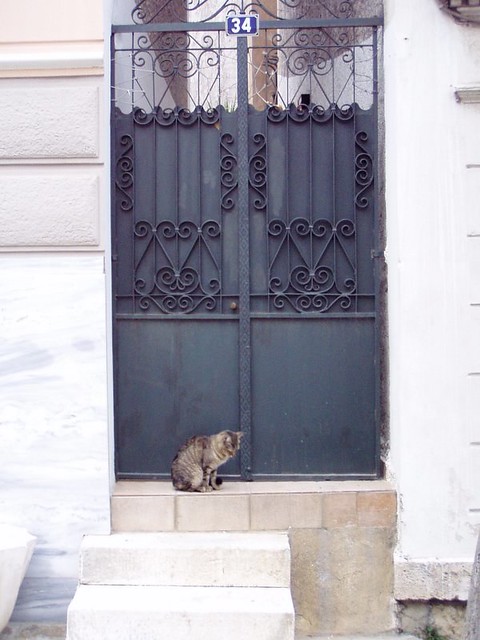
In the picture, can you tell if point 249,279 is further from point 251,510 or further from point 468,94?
point 468,94

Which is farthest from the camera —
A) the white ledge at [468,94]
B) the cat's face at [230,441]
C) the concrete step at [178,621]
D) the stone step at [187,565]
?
the cat's face at [230,441]

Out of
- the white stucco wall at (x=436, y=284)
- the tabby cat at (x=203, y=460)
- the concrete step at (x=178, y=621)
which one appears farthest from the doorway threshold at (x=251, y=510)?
the concrete step at (x=178, y=621)

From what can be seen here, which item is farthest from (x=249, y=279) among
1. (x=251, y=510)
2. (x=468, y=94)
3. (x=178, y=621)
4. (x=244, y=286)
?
(x=178, y=621)

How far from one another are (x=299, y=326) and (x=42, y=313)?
1.62 meters

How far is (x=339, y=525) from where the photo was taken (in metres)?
4.82

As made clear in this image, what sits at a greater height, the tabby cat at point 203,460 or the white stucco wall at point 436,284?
the white stucco wall at point 436,284

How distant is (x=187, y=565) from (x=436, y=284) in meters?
2.20

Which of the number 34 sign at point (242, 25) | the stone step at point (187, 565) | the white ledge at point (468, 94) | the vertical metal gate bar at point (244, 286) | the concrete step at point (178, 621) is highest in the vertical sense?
the number 34 sign at point (242, 25)

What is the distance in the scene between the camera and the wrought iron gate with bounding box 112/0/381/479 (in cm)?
512

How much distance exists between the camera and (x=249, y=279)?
16.8 ft

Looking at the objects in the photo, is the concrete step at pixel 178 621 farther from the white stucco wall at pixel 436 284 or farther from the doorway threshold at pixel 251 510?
the white stucco wall at pixel 436 284

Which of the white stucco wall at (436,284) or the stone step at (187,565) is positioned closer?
the stone step at (187,565)

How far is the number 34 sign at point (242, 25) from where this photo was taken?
5.09 meters

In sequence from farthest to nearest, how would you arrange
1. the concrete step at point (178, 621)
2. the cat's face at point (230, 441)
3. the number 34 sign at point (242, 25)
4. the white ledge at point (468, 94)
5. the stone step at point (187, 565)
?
the number 34 sign at point (242, 25) < the cat's face at point (230, 441) < the white ledge at point (468, 94) < the stone step at point (187, 565) < the concrete step at point (178, 621)
